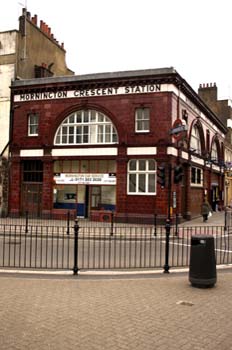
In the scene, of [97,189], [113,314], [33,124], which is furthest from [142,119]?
[113,314]

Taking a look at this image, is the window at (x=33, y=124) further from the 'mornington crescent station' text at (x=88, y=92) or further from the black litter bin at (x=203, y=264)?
the black litter bin at (x=203, y=264)

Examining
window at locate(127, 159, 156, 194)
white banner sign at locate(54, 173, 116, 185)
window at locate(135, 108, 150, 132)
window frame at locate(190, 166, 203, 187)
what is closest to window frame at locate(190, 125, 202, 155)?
window frame at locate(190, 166, 203, 187)

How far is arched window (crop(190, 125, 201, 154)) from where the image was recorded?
3303cm

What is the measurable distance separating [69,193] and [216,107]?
3100cm

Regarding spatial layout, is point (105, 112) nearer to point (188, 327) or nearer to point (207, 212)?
point (207, 212)

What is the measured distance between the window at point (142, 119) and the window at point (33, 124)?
7500mm

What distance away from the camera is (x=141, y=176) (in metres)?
26.3

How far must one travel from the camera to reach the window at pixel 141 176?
26.0 m

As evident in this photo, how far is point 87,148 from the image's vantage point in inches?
1089

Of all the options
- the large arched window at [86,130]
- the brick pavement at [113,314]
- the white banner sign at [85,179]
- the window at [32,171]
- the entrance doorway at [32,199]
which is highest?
the large arched window at [86,130]

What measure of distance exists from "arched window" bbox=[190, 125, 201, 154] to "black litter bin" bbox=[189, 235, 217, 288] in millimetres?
24292

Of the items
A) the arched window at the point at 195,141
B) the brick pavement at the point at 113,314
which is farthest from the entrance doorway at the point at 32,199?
the brick pavement at the point at 113,314

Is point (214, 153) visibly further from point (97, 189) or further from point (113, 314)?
point (113, 314)

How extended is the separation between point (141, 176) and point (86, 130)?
512cm
